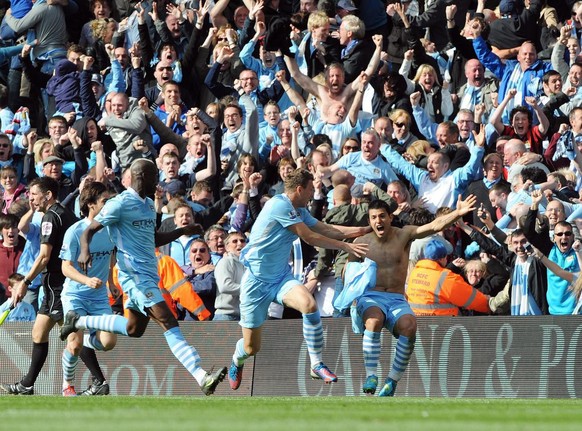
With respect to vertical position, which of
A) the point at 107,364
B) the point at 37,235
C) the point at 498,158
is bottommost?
the point at 107,364

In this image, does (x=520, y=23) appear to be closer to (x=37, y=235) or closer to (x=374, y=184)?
(x=374, y=184)

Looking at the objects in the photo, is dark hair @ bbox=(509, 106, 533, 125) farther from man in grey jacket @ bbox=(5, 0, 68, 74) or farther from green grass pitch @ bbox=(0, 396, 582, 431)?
man in grey jacket @ bbox=(5, 0, 68, 74)

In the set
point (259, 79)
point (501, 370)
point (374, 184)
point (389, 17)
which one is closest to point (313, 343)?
point (501, 370)

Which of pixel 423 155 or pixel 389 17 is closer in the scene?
pixel 423 155

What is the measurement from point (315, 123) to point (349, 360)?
4684 millimetres

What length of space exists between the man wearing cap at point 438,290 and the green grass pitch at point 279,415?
3.19 meters

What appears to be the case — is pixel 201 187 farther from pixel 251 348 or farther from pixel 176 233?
pixel 176 233

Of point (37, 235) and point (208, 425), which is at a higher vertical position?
point (208, 425)

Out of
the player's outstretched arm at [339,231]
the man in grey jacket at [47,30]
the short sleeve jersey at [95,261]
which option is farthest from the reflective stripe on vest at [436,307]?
the man in grey jacket at [47,30]

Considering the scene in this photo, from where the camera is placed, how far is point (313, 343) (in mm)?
13969

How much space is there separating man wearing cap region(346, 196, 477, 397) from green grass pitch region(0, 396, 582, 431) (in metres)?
1.89

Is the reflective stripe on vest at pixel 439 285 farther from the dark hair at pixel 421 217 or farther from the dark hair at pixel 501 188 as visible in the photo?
the dark hair at pixel 501 188

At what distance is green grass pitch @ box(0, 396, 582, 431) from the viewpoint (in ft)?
28.6

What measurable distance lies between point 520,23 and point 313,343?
855cm
